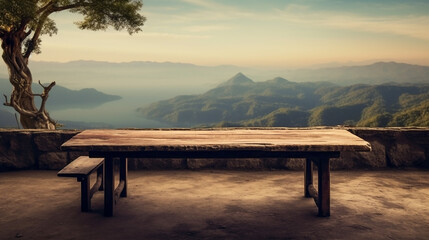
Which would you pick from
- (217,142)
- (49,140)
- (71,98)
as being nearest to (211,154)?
(217,142)

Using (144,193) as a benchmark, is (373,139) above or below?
above

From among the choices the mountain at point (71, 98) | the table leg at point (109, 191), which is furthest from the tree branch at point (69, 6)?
the mountain at point (71, 98)

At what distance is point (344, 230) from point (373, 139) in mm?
2558

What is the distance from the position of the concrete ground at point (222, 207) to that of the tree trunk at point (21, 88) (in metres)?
2.62

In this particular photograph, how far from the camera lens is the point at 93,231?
3334 mm

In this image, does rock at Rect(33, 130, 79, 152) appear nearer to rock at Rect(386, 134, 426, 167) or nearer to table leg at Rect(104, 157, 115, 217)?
table leg at Rect(104, 157, 115, 217)

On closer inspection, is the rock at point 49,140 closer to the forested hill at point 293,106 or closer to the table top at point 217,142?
the table top at point 217,142

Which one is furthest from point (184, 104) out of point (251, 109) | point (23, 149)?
point (23, 149)

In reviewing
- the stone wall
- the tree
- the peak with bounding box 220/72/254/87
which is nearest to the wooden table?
the stone wall

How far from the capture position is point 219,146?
3.27 metres

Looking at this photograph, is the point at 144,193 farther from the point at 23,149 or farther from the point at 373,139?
the point at 373,139

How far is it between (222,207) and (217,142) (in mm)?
839

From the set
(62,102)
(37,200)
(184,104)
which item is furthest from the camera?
(62,102)

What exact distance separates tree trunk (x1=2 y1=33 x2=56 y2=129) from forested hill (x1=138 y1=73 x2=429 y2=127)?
2814 centimetres
